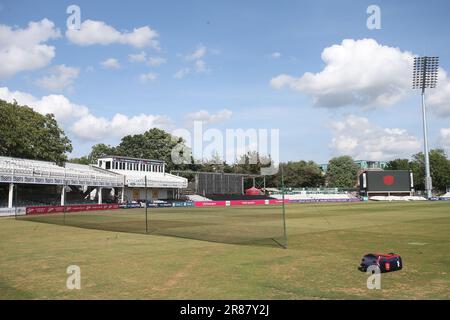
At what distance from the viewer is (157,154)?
113 m

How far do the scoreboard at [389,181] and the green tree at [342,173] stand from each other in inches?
2106

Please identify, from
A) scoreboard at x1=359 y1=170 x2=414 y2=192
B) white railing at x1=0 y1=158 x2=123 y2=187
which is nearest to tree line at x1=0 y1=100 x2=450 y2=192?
white railing at x1=0 y1=158 x2=123 y2=187

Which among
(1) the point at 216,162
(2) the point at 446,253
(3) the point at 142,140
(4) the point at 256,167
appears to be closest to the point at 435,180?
(4) the point at 256,167

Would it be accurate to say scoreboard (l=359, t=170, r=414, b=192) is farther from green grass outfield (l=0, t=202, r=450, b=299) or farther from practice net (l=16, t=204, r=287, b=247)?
green grass outfield (l=0, t=202, r=450, b=299)

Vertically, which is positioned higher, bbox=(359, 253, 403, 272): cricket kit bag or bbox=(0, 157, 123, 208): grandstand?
bbox=(0, 157, 123, 208): grandstand

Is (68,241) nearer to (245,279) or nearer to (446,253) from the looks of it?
(245,279)

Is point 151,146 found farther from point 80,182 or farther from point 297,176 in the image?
point 297,176

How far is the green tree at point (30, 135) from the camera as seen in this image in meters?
64.0

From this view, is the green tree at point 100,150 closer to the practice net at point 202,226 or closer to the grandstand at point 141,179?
the grandstand at point 141,179

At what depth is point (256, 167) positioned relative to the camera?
140750mm

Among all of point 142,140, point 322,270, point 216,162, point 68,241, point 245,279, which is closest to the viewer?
point 245,279

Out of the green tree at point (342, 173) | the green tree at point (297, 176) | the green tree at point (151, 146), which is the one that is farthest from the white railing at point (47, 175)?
the green tree at point (342, 173)

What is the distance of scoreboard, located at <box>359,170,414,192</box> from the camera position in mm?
114062
